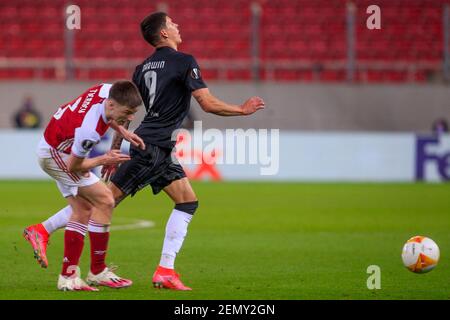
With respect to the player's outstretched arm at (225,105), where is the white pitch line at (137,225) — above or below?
below

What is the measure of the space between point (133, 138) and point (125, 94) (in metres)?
0.40

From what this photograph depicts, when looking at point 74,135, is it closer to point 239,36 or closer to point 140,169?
point 140,169

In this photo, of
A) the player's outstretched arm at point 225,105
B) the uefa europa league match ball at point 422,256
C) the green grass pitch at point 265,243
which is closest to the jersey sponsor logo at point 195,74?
the player's outstretched arm at point 225,105

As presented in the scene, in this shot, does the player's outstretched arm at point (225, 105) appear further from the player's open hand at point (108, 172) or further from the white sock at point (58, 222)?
the white sock at point (58, 222)

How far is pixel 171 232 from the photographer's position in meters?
8.52

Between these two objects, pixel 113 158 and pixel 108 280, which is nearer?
pixel 113 158

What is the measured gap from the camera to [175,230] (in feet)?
27.9

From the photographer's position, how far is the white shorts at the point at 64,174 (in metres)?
8.21

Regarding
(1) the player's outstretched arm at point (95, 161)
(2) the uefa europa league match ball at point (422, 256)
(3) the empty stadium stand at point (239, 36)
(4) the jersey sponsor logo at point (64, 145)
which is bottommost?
(2) the uefa europa league match ball at point (422, 256)

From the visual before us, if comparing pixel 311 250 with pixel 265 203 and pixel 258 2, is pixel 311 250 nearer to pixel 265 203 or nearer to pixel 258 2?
pixel 265 203

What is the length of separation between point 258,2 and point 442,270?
2019 centimetres

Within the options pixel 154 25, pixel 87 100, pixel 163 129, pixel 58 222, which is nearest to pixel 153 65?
pixel 154 25

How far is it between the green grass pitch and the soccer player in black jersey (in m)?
0.54
